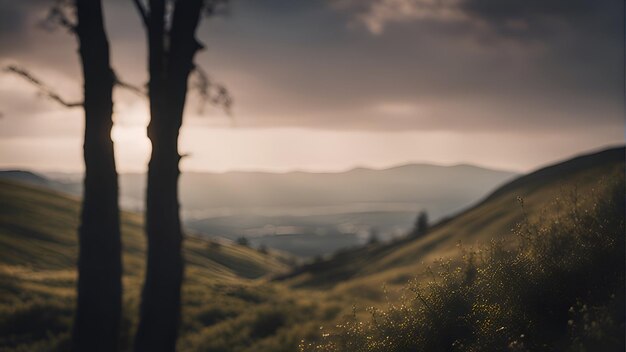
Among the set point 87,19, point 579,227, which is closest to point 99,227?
point 87,19

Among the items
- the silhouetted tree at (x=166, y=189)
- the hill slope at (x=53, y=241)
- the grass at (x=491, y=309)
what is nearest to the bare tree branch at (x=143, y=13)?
the silhouetted tree at (x=166, y=189)

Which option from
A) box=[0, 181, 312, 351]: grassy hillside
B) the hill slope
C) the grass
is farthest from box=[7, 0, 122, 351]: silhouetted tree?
the hill slope

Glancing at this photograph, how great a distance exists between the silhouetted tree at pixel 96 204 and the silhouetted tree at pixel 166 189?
2.26ft

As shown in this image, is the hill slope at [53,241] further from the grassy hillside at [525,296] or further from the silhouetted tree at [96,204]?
the grassy hillside at [525,296]

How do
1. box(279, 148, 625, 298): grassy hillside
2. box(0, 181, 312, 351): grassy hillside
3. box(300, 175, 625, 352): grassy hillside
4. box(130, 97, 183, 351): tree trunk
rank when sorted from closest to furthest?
1. box(300, 175, 625, 352): grassy hillside
2. box(130, 97, 183, 351): tree trunk
3. box(0, 181, 312, 351): grassy hillside
4. box(279, 148, 625, 298): grassy hillside

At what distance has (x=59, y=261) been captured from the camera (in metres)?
36.8

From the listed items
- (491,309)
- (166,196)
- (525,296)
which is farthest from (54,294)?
(525,296)

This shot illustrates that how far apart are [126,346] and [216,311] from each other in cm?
425

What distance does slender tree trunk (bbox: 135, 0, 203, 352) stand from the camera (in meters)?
7.09

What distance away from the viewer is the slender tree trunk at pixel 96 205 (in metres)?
7.31

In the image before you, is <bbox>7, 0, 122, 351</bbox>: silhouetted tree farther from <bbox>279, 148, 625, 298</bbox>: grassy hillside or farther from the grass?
<bbox>279, 148, 625, 298</bbox>: grassy hillside

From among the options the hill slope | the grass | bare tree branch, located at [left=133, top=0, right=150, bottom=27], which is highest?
bare tree branch, located at [left=133, top=0, right=150, bottom=27]

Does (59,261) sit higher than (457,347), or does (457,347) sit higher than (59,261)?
(457,347)

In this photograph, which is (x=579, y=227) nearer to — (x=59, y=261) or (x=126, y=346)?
(x=126, y=346)
